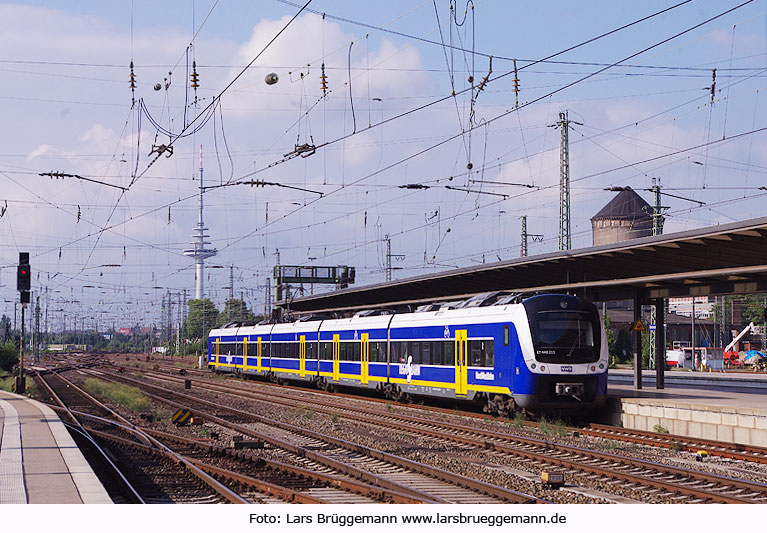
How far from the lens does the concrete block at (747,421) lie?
17734 millimetres

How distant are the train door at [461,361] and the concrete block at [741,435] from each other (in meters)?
7.62

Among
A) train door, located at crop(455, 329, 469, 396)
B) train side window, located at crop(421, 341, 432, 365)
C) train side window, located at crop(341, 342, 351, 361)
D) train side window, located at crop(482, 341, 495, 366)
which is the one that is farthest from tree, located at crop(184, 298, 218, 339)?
train side window, located at crop(482, 341, 495, 366)

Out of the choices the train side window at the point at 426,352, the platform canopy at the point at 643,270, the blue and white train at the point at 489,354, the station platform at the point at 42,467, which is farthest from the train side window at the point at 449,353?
the station platform at the point at 42,467

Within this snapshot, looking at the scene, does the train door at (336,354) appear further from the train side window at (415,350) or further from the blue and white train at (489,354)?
the train side window at (415,350)

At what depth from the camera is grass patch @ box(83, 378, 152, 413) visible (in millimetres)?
29155

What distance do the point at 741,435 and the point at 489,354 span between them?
6647 millimetres

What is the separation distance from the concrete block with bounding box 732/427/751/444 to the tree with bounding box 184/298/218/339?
4304 inches

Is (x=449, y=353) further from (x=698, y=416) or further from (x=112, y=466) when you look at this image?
(x=112, y=466)

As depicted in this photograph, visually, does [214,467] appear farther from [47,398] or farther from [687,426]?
[47,398]

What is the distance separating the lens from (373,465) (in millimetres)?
14898

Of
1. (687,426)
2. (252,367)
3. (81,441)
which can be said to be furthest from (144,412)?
(252,367)

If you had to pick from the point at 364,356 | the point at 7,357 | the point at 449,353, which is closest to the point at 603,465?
the point at 449,353

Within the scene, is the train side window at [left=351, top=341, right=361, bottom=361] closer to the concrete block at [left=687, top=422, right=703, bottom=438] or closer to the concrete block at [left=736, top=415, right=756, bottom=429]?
the concrete block at [left=687, top=422, right=703, bottom=438]
